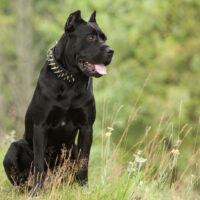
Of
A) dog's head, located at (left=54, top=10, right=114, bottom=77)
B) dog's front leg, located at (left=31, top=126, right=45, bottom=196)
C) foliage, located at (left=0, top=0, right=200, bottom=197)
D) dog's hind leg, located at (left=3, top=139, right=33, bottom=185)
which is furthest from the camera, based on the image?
foliage, located at (left=0, top=0, right=200, bottom=197)

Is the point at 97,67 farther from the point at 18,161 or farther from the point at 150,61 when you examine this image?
the point at 150,61

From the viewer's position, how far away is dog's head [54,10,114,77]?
3949mm

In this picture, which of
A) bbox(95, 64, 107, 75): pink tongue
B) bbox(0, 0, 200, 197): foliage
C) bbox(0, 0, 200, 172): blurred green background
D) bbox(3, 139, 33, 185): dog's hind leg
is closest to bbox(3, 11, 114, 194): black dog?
bbox(95, 64, 107, 75): pink tongue

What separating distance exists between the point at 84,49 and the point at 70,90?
16.1 inches

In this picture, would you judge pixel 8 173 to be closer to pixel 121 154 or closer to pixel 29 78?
pixel 121 154

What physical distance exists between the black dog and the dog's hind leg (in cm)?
22

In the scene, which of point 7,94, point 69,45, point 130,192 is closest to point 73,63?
point 69,45

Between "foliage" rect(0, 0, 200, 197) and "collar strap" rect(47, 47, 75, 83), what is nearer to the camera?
"collar strap" rect(47, 47, 75, 83)

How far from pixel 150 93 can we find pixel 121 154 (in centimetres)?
1312

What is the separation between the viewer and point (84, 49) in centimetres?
397

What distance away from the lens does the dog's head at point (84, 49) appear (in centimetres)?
395

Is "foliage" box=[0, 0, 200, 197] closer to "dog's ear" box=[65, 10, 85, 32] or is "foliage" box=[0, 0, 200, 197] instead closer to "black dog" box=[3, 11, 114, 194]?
"black dog" box=[3, 11, 114, 194]

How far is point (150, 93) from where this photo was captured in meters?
17.4

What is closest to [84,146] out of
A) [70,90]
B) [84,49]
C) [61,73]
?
[70,90]
